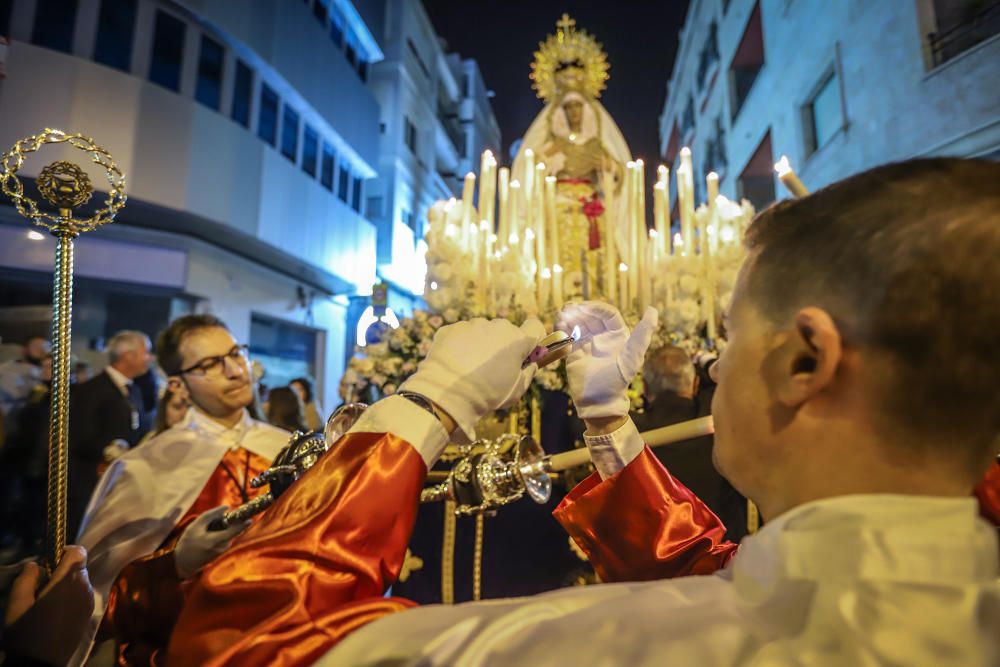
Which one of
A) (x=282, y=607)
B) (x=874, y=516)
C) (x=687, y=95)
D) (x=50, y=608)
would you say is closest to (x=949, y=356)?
(x=874, y=516)

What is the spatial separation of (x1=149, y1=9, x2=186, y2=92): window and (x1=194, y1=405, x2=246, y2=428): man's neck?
8.82 meters

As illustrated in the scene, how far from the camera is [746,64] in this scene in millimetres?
14961

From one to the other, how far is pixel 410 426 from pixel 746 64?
17.1 meters

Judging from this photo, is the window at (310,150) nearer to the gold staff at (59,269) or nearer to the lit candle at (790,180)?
the gold staff at (59,269)

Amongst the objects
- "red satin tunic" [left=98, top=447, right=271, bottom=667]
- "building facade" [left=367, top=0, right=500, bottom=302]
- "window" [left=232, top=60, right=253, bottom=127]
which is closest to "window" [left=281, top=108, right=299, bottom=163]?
"window" [left=232, top=60, right=253, bottom=127]

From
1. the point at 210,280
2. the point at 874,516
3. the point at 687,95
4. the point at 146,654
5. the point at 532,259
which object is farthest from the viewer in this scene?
the point at 687,95

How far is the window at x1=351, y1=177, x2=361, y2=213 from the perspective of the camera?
16.3 m

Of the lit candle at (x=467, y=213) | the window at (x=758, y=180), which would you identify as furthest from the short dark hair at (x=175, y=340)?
the window at (x=758, y=180)

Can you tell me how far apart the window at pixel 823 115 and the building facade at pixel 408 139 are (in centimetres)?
954

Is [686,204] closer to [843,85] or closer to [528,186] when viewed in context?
[528,186]

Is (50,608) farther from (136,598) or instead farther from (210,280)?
(210,280)

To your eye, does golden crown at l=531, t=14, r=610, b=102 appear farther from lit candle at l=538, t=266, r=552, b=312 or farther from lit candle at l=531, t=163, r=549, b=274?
lit candle at l=538, t=266, r=552, b=312

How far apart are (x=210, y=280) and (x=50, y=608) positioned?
9.91 metres

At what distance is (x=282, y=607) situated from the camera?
809 millimetres
